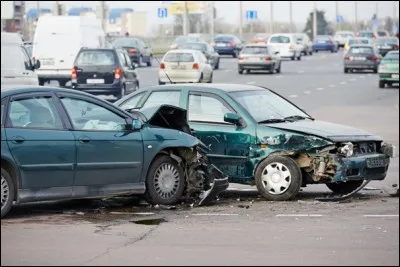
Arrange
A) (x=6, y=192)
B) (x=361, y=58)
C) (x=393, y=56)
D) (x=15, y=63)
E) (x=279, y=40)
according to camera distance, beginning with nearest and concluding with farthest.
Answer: (x=6, y=192) < (x=15, y=63) < (x=393, y=56) < (x=361, y=58) < (x=279, y=40)

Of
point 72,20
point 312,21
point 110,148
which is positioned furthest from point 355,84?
point 312,21

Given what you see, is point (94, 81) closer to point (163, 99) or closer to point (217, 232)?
point (163, 99)

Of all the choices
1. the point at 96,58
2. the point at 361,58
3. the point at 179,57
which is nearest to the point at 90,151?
the point at 96,58

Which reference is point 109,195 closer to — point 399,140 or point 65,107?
point 65,107

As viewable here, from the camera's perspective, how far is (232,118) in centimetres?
1365

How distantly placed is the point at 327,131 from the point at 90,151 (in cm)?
333

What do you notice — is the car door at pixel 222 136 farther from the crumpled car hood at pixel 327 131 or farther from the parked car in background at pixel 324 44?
the parked car in background at pixel 324 44

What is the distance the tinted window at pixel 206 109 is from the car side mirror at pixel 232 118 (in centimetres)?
15

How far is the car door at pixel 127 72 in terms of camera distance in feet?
117

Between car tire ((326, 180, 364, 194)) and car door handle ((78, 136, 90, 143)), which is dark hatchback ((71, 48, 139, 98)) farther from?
car door handle ((78, 136, 90, 143))

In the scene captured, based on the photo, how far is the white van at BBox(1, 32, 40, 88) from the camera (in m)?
28.8

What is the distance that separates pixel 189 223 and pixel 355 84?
36996 millimetres

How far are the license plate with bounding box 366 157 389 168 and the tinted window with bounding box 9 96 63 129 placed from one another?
414 centimetres

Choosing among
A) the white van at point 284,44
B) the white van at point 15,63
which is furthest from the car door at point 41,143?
the white van at point 284,44
